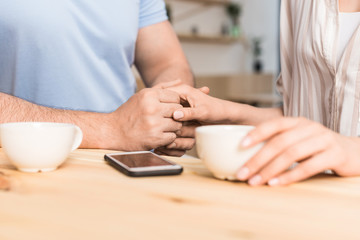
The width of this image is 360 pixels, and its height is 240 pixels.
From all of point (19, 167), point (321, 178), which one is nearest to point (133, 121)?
point (19, 167)

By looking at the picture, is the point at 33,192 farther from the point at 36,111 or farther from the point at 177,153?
the point at 177,153

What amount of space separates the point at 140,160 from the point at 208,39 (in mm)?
5465

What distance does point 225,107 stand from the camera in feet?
3.88

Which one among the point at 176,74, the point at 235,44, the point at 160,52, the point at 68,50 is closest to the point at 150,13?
the point at 160,52

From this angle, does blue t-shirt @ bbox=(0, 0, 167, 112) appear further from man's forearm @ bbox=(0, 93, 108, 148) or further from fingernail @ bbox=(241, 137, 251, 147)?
fingernail @ bbox=(241, 137, 251, 147)

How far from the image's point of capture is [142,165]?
67cm

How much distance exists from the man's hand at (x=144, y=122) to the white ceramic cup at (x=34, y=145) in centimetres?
33

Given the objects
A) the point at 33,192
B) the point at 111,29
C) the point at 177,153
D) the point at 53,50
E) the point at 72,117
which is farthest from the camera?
the point at 111,29

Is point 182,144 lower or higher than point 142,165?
lower

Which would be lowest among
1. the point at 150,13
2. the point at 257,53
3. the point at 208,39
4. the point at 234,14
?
the point at 257,53

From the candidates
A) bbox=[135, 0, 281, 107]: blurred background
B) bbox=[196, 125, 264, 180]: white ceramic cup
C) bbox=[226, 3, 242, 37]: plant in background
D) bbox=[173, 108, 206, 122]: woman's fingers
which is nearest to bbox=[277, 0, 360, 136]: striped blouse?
bbox=[173, 108, 206, 122]: woman's fingers

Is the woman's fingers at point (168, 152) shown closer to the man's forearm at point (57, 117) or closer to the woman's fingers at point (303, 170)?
the man's forearm at point (57, 117)

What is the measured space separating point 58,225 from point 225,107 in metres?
0.80

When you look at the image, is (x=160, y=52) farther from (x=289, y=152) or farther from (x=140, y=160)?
(x=289, y=152)
